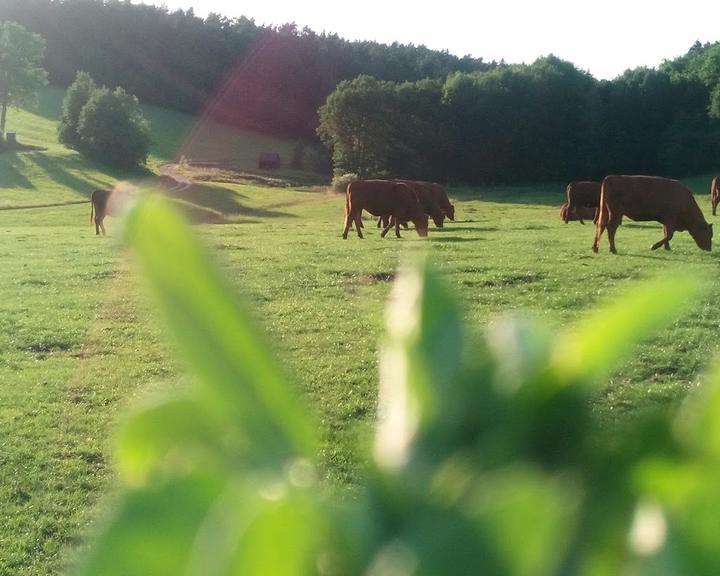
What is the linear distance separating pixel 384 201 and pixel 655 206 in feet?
15.7

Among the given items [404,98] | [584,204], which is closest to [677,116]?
[404,98]

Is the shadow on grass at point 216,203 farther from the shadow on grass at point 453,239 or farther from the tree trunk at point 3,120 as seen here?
the tree trunk at point 3,120

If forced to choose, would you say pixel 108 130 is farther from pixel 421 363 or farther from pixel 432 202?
pixel 421 363

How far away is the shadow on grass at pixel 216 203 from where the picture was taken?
24.4 meters

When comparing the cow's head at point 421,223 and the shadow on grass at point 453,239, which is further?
the cow's head at point 421,223

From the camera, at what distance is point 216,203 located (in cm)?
2708

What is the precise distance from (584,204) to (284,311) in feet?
39.8

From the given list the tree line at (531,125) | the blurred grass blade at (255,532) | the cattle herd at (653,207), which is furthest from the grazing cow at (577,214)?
the blurred grass blade at (255,532)

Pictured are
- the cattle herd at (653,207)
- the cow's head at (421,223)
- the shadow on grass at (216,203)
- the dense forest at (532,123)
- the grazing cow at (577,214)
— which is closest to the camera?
the cattle herd at (653,207)

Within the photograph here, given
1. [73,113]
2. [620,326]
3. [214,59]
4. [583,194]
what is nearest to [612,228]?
[583,194]

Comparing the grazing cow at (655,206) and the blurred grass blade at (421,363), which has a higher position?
the blurred grass blade at (421,363)

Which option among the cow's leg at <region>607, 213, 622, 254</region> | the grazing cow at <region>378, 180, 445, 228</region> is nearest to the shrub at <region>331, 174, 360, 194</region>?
the grazing cow at <region>378, 180, 445, 228</region>

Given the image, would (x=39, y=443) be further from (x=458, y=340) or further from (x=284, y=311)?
(x=458, y=340)

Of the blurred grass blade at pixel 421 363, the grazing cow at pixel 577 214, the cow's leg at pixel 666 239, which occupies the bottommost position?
the grazing cow at pixel 577 214
